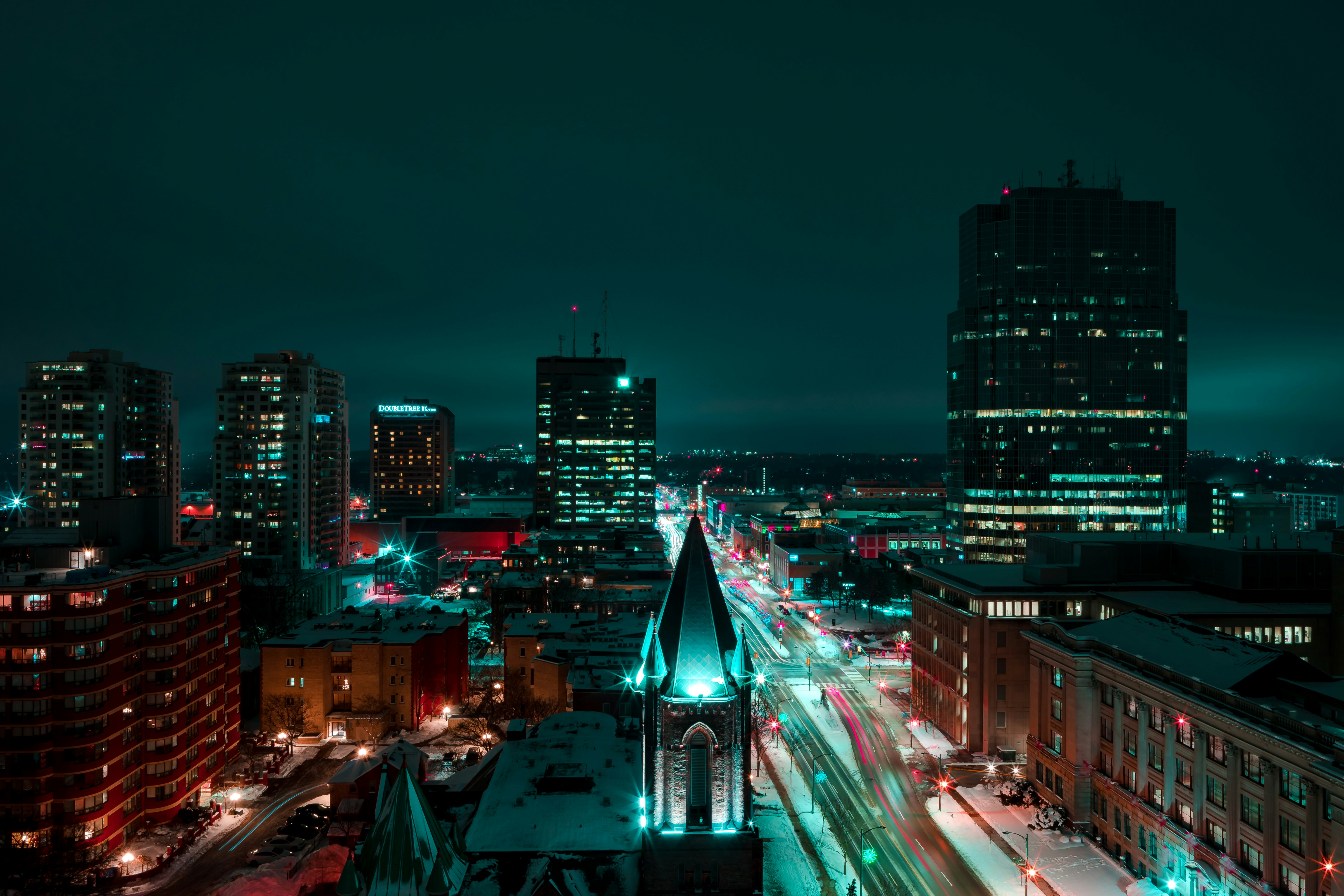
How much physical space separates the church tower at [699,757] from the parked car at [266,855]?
29.3 meters

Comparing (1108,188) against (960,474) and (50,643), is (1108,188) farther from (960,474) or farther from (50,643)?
(50,643)

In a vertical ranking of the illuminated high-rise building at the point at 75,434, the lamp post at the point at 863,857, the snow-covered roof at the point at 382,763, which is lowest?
the lamp post at the point at 863,857

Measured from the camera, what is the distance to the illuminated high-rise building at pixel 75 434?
153 meters

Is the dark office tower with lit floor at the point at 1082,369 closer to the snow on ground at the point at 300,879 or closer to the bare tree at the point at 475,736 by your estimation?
the bare tree at the point at 475,736

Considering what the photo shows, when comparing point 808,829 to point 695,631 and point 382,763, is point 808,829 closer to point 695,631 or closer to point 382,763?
point 695,631

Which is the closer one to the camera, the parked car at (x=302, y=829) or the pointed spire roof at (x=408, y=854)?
the pointed spire roof at (x=408, y=854)

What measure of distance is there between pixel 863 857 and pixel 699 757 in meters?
19.6

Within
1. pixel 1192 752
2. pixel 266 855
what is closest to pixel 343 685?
pixel 266 855

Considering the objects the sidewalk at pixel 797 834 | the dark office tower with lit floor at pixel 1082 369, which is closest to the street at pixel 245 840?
the sidewalk at pixel 797 834

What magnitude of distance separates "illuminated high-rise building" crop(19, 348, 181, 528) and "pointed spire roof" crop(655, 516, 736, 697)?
148997 millimetres

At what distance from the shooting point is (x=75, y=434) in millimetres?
154750

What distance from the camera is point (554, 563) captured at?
154 metres

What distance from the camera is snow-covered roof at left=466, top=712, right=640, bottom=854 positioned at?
1508 inches

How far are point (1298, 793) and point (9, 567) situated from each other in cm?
8639
